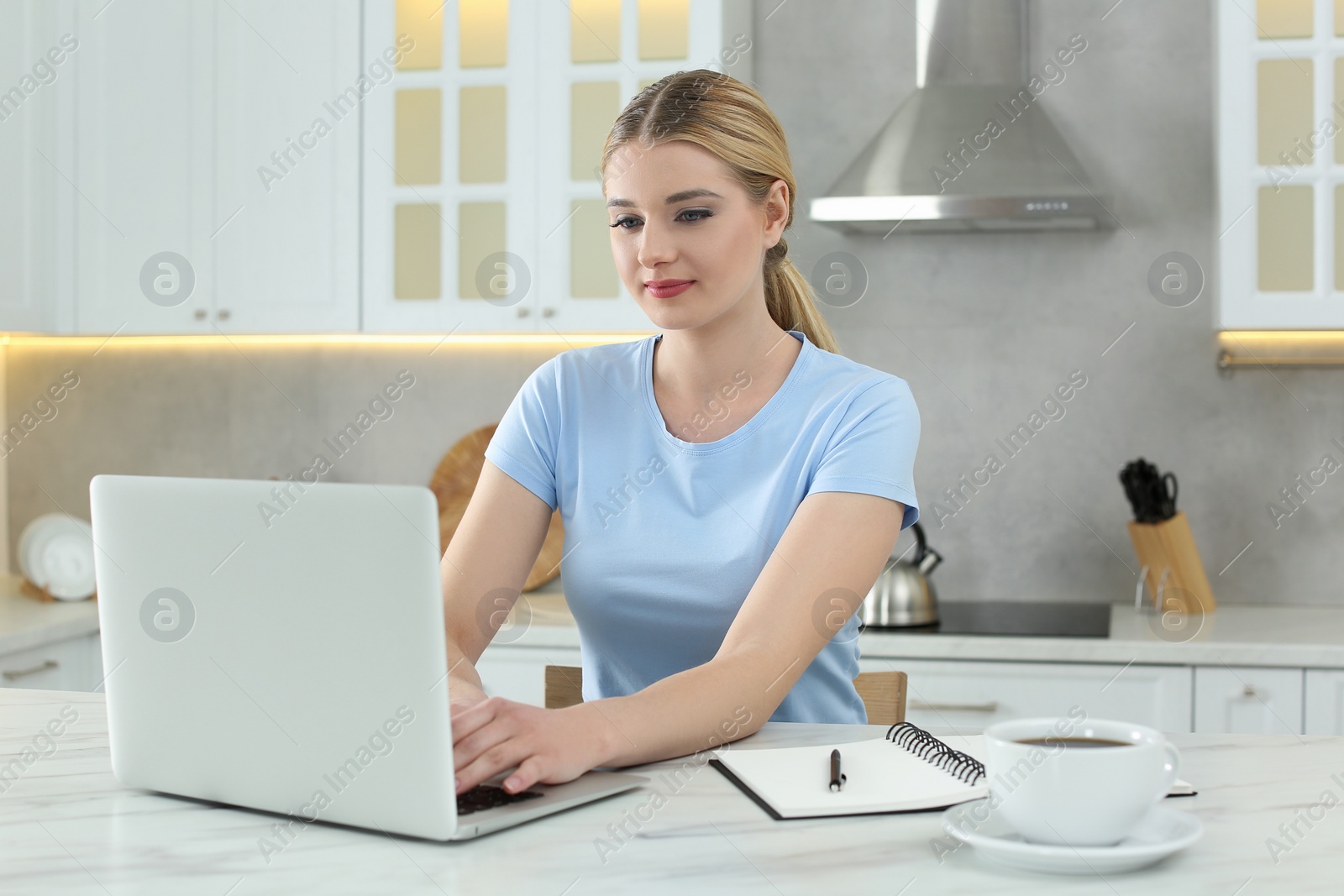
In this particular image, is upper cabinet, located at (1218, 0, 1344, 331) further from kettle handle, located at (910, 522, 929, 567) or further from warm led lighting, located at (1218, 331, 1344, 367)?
kettle handle, located at (910, 522, 929, 567)

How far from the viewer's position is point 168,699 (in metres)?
0.84

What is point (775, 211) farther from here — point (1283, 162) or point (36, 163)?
point (36, 163)

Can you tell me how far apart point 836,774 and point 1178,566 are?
1.83 meters

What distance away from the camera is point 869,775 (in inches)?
35.2

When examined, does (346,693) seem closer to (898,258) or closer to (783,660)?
(783,660)

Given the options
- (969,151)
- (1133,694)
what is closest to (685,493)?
(1133,694)

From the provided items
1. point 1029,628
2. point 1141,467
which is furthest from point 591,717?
point 1141,467

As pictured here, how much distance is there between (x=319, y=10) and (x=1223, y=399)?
2.09 m

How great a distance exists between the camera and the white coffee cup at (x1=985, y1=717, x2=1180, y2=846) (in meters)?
0.70

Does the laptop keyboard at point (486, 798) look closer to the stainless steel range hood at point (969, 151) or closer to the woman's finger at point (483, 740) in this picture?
the woman's finger at point (483, 740)

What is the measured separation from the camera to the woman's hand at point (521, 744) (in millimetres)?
847

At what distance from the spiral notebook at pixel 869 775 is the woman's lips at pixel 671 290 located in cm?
51

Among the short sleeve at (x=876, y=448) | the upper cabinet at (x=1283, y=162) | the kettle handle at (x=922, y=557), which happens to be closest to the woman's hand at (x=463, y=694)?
the short sleeve at (x=876, y=448)

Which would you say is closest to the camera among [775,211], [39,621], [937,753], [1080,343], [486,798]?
[486,798]
